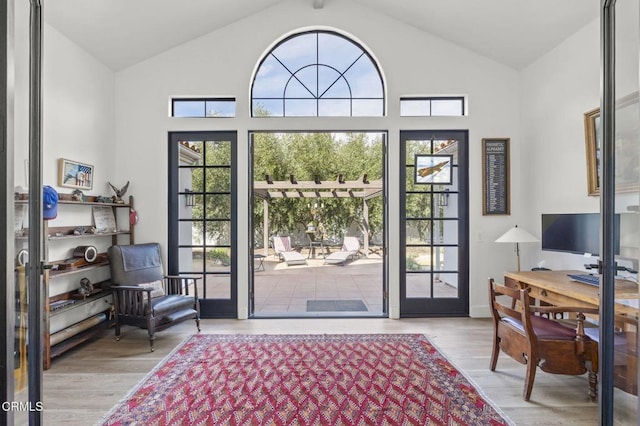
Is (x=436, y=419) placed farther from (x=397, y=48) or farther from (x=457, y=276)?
(x=397, y=48)

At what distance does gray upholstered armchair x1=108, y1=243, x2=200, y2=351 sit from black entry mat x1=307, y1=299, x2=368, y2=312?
1.69 metres

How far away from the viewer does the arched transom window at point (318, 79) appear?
4.21m

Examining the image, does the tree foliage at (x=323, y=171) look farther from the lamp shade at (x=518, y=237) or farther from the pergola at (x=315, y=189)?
the lamp shade at (x=518, y=237)

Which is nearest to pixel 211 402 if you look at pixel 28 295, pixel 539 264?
pixel 28 295

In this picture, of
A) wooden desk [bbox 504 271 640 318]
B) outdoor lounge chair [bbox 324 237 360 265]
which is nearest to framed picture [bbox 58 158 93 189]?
wooden desk [bbox 504 271 640 318]

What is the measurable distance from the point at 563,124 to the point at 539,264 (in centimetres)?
152

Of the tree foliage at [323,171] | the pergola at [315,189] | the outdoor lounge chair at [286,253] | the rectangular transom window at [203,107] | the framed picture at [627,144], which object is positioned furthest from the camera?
the tree foliage at [323,171]

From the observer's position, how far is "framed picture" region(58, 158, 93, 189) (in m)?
3.23

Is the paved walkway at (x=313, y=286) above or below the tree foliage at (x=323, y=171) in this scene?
below

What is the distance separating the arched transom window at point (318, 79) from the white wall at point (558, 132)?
1.79m

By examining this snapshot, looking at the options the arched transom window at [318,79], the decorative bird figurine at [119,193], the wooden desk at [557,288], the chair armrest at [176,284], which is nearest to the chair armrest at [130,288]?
the chair armrest at [176,284]

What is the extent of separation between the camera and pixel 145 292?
11.3 feet

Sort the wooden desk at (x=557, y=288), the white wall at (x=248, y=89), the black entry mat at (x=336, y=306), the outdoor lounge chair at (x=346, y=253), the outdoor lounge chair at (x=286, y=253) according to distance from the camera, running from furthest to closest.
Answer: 1. the outdoor lounge chair at (x=346, y=253)
2. the outdoor lounge chair at (x=286, y=253)
3. the black entry mat at (x=336, y=306)
4. the white wall at (x=248, y=89)
5. the wooden desk at (x=557, y=288)

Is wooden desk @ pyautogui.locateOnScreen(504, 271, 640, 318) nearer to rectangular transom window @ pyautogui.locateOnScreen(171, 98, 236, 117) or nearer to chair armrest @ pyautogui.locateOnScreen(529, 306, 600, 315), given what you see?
chair armrest @ pyautogui.locateOnScreen(529, 306, 600, 315)
